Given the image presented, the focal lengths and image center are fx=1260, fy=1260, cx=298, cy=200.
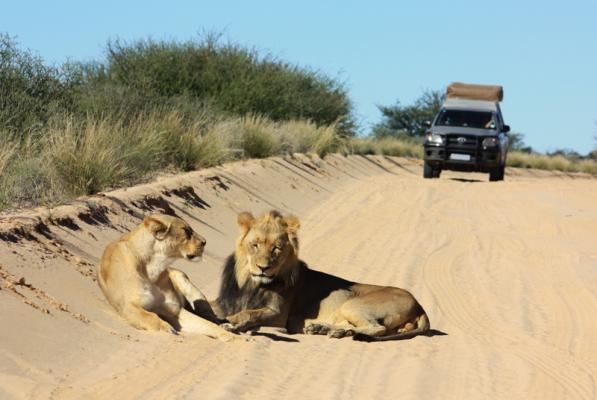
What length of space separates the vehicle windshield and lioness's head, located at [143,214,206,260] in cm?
2358

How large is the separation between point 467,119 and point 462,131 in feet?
3.41

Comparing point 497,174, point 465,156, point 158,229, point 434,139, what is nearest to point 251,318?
point 158,229

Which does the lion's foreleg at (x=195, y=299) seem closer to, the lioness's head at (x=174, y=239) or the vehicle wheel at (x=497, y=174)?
the lioness's head at (x=174, y=239)

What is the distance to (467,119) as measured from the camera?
33.2 m

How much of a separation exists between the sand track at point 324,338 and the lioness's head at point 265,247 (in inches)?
20.9

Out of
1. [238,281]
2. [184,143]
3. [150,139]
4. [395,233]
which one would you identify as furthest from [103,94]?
[238,281]

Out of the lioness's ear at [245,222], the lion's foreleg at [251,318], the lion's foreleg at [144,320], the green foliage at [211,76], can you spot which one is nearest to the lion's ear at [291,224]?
the lioness's ear at [245,222]

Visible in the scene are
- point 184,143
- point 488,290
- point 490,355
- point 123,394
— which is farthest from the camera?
point 184,143

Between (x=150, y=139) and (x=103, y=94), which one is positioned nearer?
(x=150, y=139)

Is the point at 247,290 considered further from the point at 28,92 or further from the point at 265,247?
the point at 28,92

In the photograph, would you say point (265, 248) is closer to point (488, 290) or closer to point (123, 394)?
point (123, 394)

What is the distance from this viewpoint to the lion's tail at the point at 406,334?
9.91 metres

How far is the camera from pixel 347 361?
29.1ft

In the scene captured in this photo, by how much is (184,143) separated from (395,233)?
15.0ft
